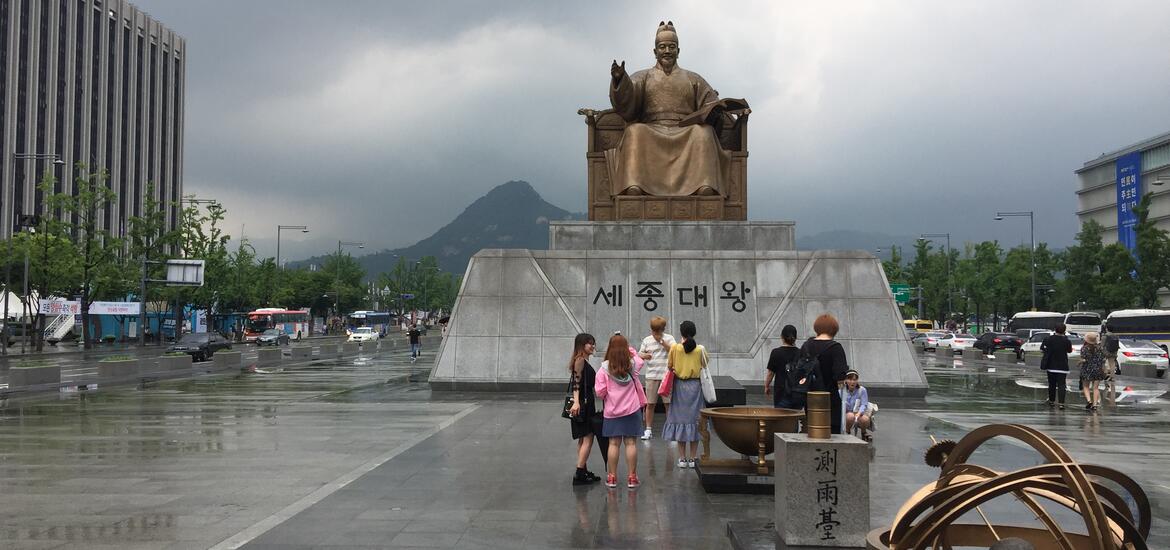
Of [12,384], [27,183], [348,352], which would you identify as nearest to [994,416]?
[12,384]

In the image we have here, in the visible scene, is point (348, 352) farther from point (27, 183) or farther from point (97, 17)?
point (97, 17)

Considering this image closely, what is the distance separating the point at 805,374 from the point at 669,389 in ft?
5.79

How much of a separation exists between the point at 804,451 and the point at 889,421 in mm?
8658

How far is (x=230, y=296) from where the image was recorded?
196 ft

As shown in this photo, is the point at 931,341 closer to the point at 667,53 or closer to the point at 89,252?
the point at 667,53

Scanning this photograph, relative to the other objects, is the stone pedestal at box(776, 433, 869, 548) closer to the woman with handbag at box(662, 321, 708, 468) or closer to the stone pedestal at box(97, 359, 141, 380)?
the woman with handbag at box(662, 321, 708, 468)

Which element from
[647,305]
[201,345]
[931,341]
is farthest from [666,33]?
[931,341]

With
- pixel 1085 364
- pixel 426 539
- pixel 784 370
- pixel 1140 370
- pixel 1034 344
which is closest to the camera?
pixel 426 539

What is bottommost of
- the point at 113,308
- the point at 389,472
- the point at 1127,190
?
the point at 389,472

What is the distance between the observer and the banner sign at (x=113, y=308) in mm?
46750

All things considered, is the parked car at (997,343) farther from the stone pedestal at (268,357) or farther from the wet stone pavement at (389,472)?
the stone pedestal at (268,357)

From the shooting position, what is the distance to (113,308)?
48406mm

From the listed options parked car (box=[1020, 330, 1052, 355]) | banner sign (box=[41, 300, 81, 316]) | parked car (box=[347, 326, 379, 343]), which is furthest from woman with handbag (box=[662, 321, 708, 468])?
parked car (box=[347, 326, 379, 343])

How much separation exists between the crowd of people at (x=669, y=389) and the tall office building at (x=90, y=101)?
160ft
